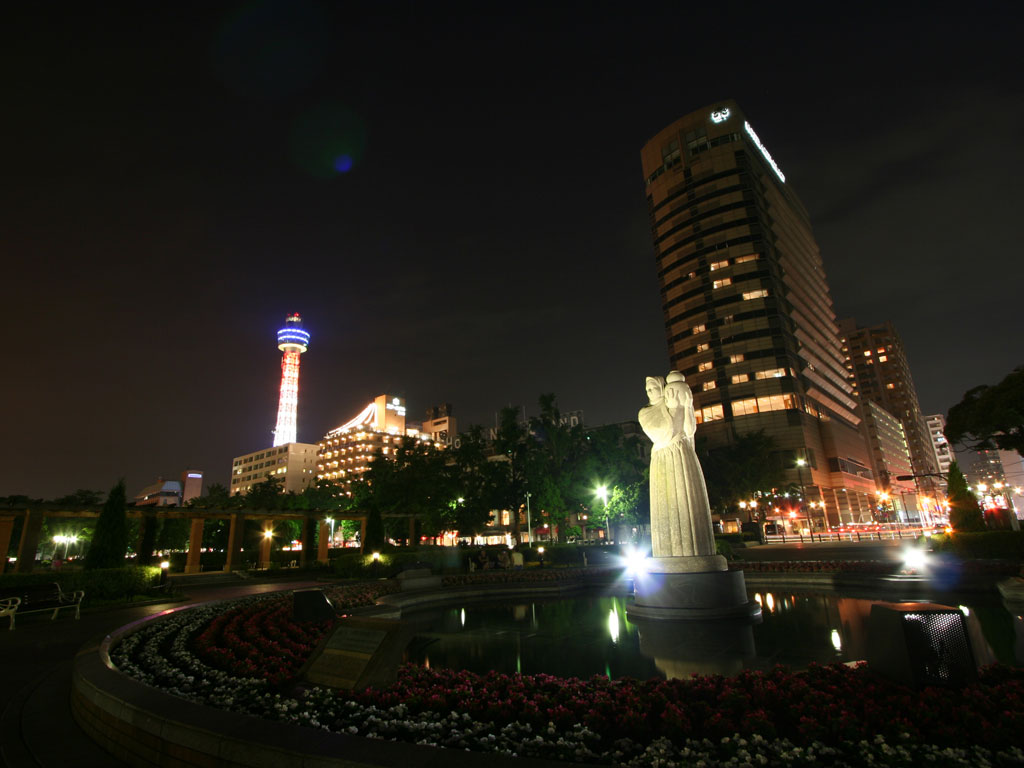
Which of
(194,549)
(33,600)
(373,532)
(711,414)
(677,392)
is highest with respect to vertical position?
(711,414)

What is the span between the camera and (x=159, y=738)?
4.91m

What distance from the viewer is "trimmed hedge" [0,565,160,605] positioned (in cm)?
1781

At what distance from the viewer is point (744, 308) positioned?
303ft

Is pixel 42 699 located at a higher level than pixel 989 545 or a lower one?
lower

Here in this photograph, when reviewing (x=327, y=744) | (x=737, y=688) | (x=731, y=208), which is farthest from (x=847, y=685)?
(x=731, y=208)

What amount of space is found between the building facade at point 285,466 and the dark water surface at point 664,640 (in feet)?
521

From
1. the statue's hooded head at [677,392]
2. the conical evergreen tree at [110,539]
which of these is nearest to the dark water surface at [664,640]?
the statue's hooded head at [677,392]

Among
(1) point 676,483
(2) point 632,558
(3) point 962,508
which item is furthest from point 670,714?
(2) point 632,558

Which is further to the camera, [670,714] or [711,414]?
[711,414]

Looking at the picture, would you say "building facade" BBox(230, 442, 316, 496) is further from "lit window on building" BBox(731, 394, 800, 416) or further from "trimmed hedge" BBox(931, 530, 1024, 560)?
"trimmed hedge" BBox(931, 530, 1024, 560)

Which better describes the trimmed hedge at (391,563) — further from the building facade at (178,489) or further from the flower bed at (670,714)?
the building facade at (178,489)

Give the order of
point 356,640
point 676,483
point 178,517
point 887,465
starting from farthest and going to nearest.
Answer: point 887,465 → point 178,517 → point 676,483 → point 356,640

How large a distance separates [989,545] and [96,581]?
34663mm

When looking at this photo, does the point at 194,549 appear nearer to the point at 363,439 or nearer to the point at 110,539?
the point at 110,539
